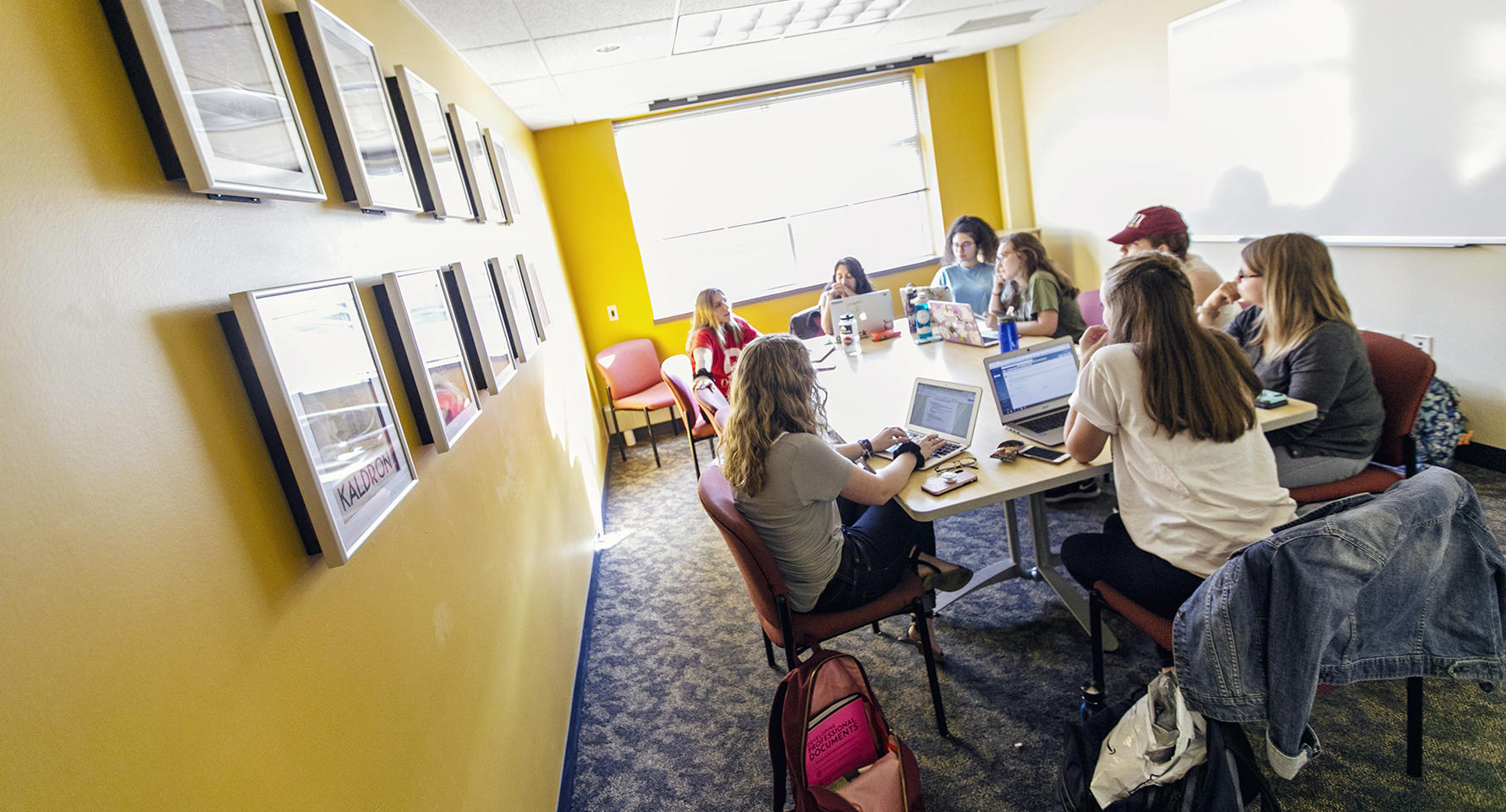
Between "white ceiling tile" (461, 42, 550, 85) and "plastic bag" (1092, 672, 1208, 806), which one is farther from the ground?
"white ceiling tile" (461, 42, 550, 85)

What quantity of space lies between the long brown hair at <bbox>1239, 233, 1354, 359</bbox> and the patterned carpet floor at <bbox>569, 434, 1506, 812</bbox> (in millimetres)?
1052

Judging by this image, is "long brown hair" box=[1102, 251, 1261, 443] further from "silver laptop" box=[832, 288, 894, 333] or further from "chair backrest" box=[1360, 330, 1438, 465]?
"silver laptop" box=[832, 288, 894, 333]

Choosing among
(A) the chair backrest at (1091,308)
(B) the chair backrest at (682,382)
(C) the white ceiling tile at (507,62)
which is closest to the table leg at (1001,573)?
(A) the chair backrest at (1091,308)

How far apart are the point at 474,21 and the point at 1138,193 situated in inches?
161

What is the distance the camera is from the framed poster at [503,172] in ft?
10.6

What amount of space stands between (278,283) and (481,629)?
3.29 feet

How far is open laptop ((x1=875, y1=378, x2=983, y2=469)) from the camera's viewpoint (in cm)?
230

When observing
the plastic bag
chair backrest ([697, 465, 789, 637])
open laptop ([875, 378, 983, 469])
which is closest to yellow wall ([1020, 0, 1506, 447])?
open laptop ([875, 378, 983, 469])

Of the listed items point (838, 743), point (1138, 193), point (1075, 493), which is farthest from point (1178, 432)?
point (1138, 193)

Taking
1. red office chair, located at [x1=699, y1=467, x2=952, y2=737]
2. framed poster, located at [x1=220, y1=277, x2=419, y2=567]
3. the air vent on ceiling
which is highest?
the air vent on ceiling

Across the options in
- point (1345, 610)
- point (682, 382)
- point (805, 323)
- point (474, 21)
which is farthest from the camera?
point (805, 323)

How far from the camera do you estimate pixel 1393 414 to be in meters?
2.26

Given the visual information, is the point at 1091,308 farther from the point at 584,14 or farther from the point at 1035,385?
the point at 584,14

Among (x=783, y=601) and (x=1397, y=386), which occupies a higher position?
(x=1397, y=386)
